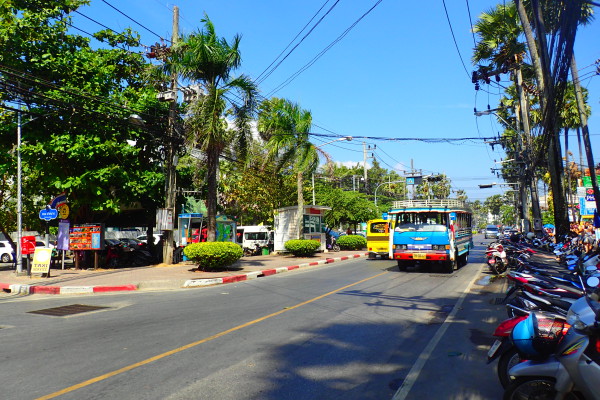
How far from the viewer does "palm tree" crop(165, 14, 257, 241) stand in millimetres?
17672

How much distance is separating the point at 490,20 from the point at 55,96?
771 inches

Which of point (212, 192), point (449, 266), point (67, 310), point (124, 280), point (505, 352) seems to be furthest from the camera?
point (212, 192)

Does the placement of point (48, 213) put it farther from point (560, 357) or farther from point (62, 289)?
point (560, 357)

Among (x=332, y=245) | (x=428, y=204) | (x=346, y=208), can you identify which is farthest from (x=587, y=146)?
(x=346, y=208)

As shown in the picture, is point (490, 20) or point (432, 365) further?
point (490, 20)

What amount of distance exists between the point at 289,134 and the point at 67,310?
55.0ft

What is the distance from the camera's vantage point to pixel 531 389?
391 cm

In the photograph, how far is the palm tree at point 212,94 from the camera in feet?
58.0

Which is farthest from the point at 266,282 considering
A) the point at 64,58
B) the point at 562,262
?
the point at 64,58

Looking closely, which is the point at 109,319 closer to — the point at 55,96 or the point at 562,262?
the point at 562,262

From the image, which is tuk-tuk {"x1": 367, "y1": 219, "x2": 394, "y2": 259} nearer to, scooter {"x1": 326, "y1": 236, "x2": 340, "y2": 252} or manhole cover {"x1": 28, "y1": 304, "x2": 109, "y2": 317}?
scooter {"x1": 326, "y1": 236, "x2": 340, "y2": 252}

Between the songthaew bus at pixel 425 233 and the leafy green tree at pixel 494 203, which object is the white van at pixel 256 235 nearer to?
the songthaew bus at pixel 425 233

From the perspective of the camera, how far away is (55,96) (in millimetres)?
17281

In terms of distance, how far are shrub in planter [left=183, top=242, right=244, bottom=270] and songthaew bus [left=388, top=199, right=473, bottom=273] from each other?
6244 millimetres
